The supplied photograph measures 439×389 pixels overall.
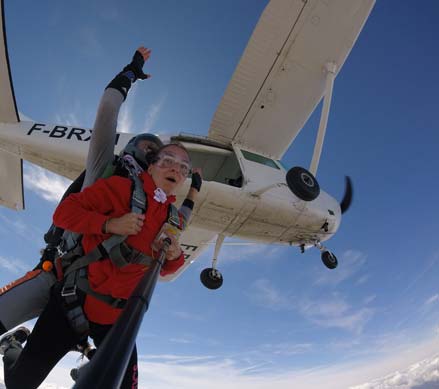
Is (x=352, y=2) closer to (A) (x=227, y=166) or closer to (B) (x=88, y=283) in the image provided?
(A) (x=227, y=166)

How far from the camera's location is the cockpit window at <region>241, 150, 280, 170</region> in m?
7.77

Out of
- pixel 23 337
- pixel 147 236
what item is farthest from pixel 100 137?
pixel 23 337

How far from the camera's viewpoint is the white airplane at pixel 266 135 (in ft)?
21.4

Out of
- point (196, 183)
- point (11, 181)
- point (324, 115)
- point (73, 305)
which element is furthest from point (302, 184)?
point (11, 181)

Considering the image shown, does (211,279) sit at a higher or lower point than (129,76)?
higher

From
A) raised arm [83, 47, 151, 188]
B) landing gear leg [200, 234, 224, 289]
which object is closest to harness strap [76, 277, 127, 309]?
raised arm [83, 47, 151, 188]

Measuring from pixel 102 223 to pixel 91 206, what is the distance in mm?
188

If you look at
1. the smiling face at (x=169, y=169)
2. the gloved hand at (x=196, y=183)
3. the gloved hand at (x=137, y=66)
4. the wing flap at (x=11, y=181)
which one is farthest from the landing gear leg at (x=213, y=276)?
the smiling face at (x=169, y=169)

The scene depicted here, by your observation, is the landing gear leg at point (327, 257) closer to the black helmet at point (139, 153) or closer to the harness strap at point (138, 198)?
the black helmet at point (139, 153)

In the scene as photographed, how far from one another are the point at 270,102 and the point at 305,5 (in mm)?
2260

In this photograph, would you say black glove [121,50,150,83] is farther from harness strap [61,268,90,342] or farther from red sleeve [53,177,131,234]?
harness strap [61,268,90,342]

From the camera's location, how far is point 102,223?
1.47 m

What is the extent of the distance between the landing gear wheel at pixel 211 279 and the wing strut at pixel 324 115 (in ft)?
14.3

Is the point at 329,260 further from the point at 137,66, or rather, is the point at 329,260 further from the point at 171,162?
the point at 137,66
